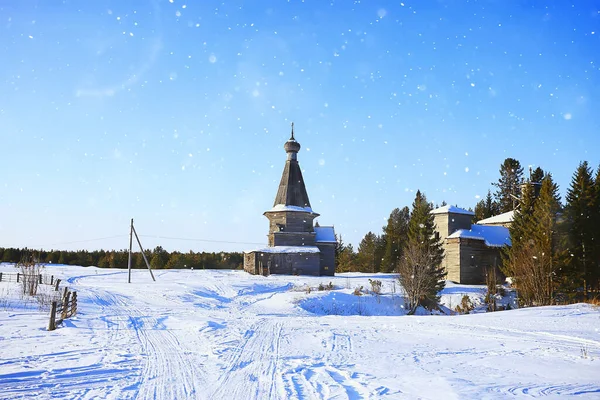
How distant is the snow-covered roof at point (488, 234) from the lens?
40375 millimetres

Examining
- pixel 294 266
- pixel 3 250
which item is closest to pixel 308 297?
pixel 294 266

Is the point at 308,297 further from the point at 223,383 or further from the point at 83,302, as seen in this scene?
the point at 223,383

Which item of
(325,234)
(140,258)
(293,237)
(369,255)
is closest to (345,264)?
(369,255)

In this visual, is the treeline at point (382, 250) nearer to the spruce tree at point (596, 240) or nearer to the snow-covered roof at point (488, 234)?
the snow-covered roof at point (488, 234)

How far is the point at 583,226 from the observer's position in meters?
30.0

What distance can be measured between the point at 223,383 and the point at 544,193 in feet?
92.7

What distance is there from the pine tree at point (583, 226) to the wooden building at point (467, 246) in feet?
27.6

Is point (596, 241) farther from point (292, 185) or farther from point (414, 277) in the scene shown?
point (292, 185)

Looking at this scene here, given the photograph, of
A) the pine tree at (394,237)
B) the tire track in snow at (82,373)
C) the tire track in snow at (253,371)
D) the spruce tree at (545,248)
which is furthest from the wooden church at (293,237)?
the tire track in snow at (82,373)

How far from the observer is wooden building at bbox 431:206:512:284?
3975cm

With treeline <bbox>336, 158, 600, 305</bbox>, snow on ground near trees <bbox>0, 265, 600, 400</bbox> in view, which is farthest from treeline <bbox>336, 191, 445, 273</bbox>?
snow on ground near trees <bbox>0, 265, 600, 400</bbox>

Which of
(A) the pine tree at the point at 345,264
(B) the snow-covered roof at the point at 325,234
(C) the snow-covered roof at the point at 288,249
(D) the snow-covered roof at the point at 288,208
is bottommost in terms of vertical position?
(A) the pine tree at the point at 345,264

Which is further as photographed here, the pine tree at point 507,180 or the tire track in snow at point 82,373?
the pine tree at point 507,180

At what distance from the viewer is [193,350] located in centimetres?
1048
